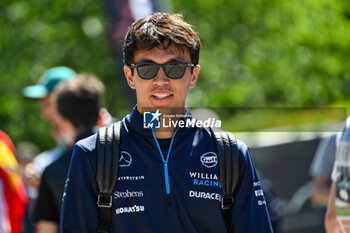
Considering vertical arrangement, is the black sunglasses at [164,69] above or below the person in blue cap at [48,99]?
above

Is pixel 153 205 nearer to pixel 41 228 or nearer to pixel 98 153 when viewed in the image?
pixel 98 153

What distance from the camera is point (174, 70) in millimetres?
2844

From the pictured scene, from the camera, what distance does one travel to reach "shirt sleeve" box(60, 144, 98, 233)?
2721 millimetres

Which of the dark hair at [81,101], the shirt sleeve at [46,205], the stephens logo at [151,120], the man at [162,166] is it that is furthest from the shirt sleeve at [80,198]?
the dark hair at [81,101]

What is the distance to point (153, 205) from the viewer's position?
274cm

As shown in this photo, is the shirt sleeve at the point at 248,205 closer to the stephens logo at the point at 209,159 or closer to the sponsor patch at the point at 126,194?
the stephens logo at the point at 209,159

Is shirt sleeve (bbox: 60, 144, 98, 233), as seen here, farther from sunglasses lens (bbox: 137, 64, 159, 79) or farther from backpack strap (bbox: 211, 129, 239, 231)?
backpack strap (bbox: 211, 129, 239, 231)

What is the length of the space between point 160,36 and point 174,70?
0.16 meters

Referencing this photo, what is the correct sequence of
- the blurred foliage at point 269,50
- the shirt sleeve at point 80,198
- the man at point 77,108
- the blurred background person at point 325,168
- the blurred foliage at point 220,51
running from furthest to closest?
the blurred foliage at point 269,50
the blurred foliage at point 220,51
the blurred background person at point 325,168
the man at point 77,108
the shirt sleeve at point 80,198

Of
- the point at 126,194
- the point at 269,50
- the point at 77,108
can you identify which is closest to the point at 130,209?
the point at 126,194

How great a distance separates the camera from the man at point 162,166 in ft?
8.96

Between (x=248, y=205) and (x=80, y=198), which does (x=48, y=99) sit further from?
(x=248, y=205)

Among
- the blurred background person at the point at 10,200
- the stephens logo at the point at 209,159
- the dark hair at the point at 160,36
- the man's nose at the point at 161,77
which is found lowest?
the blurred background person at the point at 10,200

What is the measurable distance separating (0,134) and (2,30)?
842 centimetres
